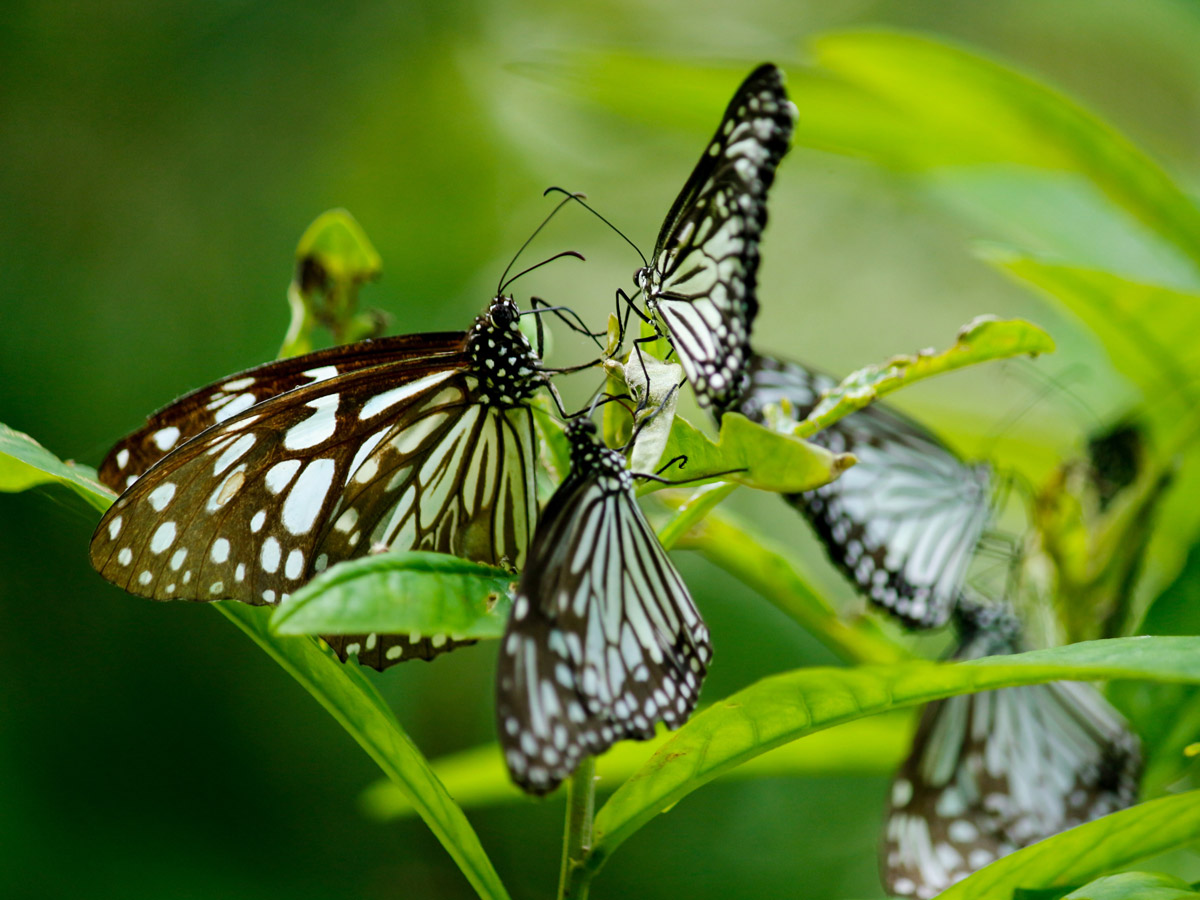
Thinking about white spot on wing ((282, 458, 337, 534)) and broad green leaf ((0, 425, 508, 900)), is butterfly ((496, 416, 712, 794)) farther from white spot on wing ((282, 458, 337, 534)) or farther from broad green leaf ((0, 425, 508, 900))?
white spot on wing ((282, 458, 337, 534))

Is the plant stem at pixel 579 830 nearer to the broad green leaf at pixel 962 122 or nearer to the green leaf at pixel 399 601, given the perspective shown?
the green leaf at pixel 399 601

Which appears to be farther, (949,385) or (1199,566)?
(949,385)

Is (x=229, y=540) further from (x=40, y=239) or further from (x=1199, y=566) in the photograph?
(x=40, y=239)

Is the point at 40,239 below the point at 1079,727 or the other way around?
the other way around

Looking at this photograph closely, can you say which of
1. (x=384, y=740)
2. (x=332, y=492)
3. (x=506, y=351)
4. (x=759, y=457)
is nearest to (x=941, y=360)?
(x=759, y=457)

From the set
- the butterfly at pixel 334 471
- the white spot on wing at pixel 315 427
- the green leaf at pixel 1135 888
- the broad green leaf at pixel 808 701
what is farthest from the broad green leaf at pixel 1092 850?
the white spot on wing at pixel 315 427

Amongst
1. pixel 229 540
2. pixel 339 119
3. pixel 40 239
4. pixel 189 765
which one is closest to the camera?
pixel 229 540

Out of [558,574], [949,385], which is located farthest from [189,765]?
[949,385]
